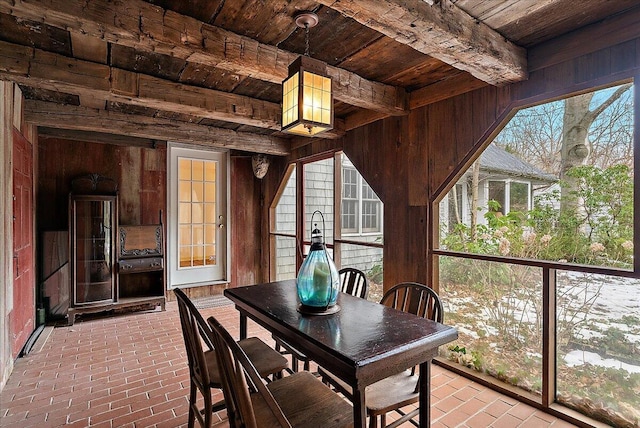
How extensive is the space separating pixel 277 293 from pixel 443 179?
1.79 meters

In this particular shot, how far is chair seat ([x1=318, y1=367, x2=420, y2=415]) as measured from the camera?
1.63 meters

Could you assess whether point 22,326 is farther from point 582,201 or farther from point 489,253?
point 582,201

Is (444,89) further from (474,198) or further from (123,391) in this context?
(123,391)

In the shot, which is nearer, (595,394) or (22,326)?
(595,394)

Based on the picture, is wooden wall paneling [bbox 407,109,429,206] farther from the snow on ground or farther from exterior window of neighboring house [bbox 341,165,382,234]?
the snow on ground

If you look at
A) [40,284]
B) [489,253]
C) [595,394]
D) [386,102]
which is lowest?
[595,394]

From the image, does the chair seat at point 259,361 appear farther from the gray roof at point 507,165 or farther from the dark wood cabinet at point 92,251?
the dark wood cabinet at point 92,251

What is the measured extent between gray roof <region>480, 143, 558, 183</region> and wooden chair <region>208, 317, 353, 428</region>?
2.22 metres

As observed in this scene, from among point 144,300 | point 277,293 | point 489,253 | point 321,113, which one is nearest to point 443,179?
point 489,253

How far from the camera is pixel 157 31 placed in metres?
1.93

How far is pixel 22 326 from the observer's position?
3.28 metres

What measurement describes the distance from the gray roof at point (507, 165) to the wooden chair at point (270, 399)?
2.22m

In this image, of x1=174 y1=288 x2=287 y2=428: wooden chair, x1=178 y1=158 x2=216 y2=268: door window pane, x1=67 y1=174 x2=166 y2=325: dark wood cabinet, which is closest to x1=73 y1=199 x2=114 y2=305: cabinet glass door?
x1=67 y1=174 x2=166 y2=325: dark wood cabinet

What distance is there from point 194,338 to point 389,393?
3.49ft
